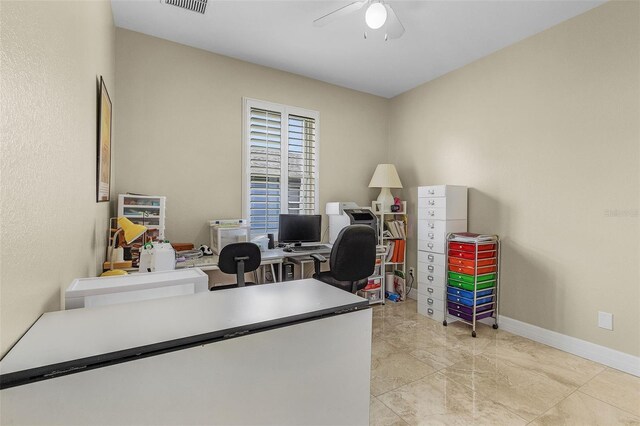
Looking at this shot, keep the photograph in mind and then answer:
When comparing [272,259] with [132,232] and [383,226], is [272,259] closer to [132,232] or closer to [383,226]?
[132,232]

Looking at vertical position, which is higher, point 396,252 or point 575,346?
point 396,252

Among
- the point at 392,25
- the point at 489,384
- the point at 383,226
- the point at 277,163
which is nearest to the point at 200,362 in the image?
the point at 489,384

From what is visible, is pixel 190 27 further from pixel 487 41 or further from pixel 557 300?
pixel 557 300

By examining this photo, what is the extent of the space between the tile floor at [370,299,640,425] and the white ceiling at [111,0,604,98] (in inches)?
120

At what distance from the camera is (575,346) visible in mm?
2795

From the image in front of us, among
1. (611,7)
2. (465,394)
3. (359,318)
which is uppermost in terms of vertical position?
(611,7)

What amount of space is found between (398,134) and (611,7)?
8.36ft

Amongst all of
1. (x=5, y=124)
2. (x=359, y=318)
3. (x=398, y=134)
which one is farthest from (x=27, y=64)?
(x=398, y=134)

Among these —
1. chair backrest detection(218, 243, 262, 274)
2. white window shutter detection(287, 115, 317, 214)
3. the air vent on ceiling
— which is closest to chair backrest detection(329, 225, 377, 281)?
chair backrest detection(218, 243, 262, 274)

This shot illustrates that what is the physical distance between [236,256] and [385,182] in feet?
8.09

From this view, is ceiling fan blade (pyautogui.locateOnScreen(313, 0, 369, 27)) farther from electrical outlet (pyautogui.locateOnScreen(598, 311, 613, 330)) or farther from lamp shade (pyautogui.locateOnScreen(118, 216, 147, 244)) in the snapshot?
electrical outlet (pyautogui.locateOnScreen(598, 311, 613, 330))

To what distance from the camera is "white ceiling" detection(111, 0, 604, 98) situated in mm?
2688

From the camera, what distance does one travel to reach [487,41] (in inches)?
127

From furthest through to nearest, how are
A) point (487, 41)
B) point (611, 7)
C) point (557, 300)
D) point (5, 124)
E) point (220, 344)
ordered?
point (487, 41) → point (557, 300) → point (611, 7) → point (220, 344) → point (5, 124)
